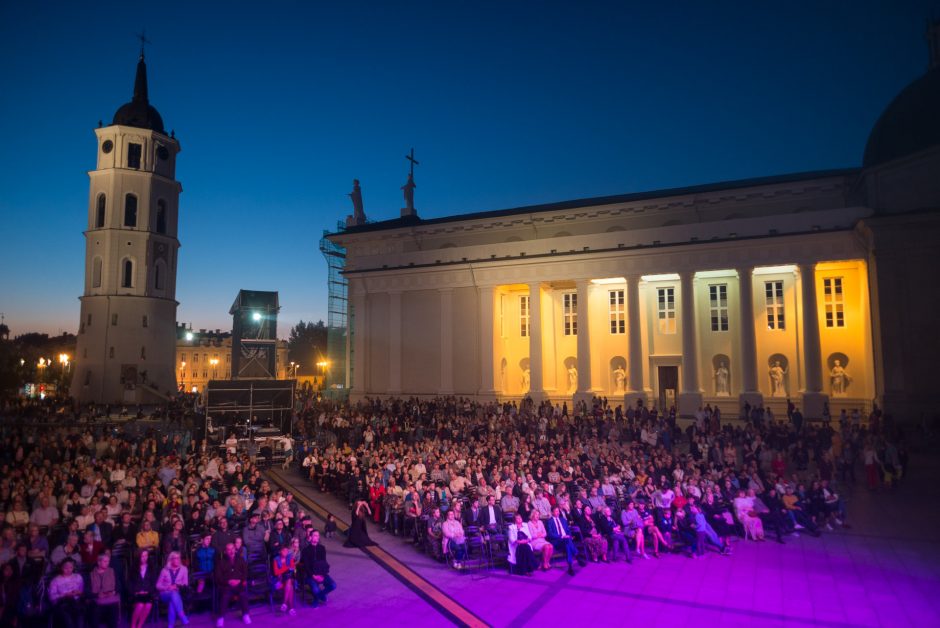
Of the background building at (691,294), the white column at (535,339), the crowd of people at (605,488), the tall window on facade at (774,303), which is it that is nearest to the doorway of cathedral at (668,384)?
the background building at (691,294)

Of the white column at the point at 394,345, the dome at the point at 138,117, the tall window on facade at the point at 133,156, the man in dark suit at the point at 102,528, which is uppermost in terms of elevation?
the dome at the point at 138,117

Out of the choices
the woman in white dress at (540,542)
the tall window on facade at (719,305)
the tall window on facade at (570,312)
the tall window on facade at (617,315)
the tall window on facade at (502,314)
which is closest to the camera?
the woman in white dress at (540,542)

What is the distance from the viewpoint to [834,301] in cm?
2981

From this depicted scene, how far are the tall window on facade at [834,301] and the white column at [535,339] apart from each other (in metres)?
14.5

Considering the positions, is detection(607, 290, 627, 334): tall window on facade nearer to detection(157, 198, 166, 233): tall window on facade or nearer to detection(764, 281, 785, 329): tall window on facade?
detection(764, 281, 785, 329): tall window on facade

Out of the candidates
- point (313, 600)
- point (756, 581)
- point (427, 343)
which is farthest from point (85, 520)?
point (427, 343)

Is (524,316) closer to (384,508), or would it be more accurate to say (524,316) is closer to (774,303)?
(774,303)

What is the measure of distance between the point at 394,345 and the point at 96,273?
27124 millimetres

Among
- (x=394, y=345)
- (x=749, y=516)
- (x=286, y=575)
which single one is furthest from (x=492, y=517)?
(x=394, y=345)

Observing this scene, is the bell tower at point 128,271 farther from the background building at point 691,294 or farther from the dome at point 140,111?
the background building at point 691,294

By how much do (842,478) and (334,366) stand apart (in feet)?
137

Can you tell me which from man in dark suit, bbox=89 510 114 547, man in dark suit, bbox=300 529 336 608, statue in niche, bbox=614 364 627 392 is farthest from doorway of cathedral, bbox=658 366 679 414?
man in dark suit, bbox=89 510 114 547

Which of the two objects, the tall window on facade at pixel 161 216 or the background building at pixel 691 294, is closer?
the background building at pixel 691 294

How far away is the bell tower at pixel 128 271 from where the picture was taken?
46062 mm
